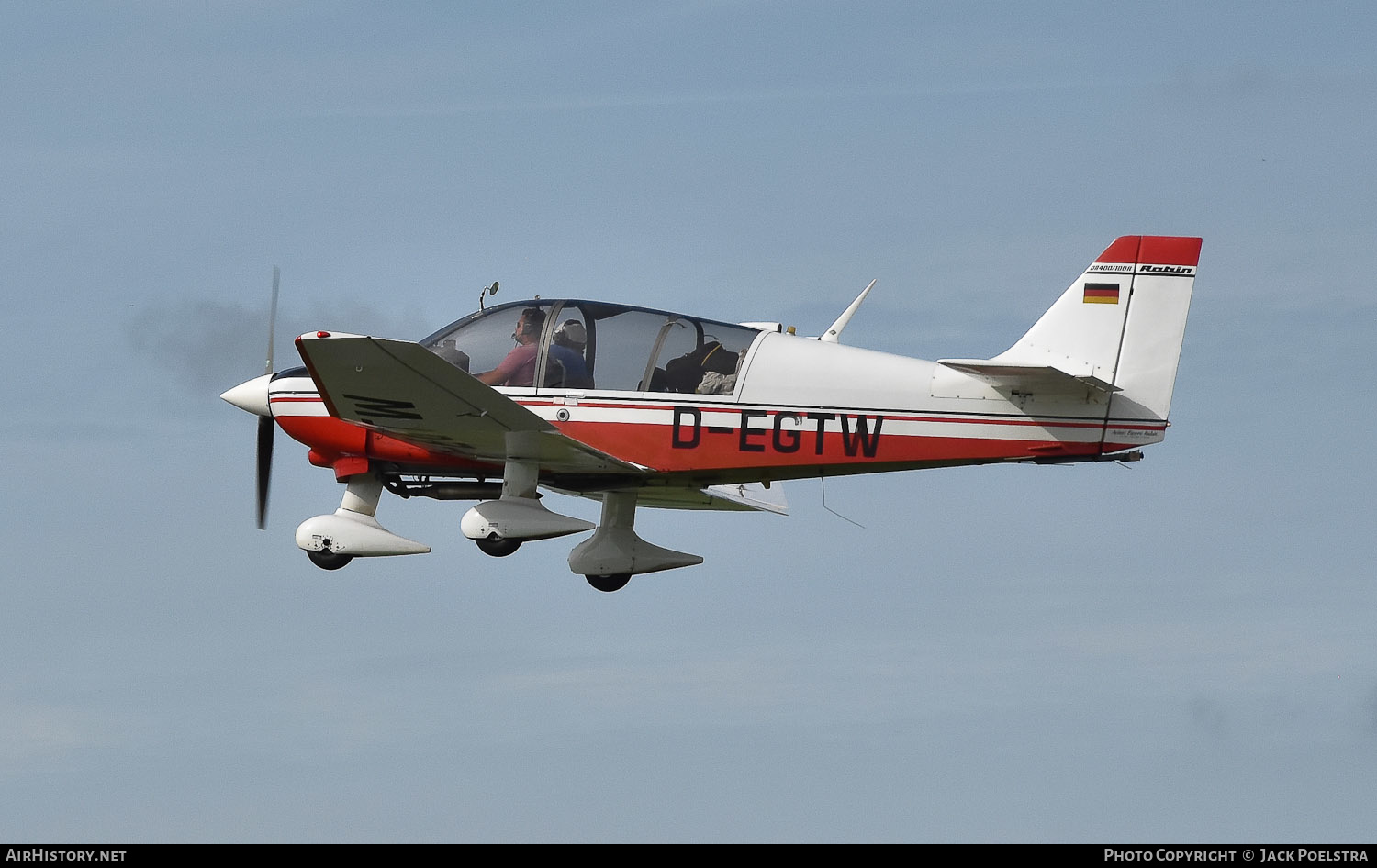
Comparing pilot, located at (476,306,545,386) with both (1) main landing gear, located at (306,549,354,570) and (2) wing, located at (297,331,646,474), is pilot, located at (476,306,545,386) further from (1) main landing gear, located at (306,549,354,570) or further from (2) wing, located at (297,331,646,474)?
(1) main landing gear, located at (306,549,354,570)

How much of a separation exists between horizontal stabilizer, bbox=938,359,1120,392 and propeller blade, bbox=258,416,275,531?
21.8 ft

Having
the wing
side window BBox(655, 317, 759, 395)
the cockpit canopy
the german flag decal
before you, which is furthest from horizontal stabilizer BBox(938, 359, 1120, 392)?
the wing

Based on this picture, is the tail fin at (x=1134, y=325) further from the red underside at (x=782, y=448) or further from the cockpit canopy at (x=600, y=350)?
the cockpit canopy at (x=600, y=350)

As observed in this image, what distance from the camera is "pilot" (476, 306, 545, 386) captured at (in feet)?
50.4

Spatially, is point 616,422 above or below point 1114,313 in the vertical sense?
below

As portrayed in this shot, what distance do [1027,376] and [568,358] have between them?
158 inches

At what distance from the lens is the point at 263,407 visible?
16.2 meters

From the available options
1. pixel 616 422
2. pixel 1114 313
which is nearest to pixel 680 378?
pixel 616 422

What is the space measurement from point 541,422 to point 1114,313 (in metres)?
4.83

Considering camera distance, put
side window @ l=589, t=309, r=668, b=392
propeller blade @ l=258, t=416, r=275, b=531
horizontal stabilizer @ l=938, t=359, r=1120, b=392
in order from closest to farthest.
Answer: horizontal stabilizer @ l=938, t=359, r=1120, b=392 → side window @ l=589, t=309, r=668, b=392 → propeller blade @ l=258, t=416, r=275, b=531

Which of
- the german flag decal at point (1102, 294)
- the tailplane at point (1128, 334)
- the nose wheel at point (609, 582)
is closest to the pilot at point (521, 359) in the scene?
the nose wheel at point (609, 582)

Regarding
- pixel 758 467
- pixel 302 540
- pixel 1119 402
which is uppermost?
pixel 1119 402

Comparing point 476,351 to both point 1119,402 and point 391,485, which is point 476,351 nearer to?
point 391,485

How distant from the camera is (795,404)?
14.8m
